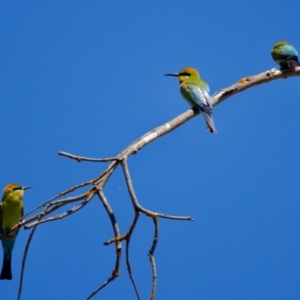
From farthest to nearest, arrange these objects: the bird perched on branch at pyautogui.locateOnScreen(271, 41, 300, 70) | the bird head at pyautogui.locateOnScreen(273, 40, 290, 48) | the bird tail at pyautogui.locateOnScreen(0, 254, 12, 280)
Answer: the bird head at pyautogui.locateOnScreen(273, 40, 290, 48), the bird tail at pyautogui.locateOnScreen(0, 254, 12, 280), the bird perched on branch at pyautogui.locateOnScreen(271, 41, 300, 70)

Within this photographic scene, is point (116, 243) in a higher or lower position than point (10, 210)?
lower

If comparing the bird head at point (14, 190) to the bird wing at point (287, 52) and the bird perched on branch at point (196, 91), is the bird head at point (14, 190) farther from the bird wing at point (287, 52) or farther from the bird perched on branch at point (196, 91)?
the bird wing at point (287, 52)


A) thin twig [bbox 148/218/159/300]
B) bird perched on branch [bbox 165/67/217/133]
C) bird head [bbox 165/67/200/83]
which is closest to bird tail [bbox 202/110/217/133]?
bird perched on branch [bbox 165/67/217/133]

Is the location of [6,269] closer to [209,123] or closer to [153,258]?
[209,123]

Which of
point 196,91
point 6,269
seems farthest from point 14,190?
point 196,91

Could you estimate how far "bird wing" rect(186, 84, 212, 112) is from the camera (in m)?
4.11

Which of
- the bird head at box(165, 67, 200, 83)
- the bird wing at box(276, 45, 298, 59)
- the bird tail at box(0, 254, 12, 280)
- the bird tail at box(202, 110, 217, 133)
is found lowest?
the bird tail at box(0, 254, 12, 280)

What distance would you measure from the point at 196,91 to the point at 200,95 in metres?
0.26

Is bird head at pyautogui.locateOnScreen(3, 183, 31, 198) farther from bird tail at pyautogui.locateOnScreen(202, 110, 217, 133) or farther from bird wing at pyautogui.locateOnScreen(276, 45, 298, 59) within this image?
bird wing at pyautogui.locateOnScreen(276, 45, 298, 59)

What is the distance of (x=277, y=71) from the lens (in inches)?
128

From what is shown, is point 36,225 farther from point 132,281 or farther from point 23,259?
point 132,281

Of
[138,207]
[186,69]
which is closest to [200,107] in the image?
[186,69]

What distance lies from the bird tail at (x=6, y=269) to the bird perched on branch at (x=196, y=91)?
191 centimetres

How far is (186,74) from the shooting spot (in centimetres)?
540
